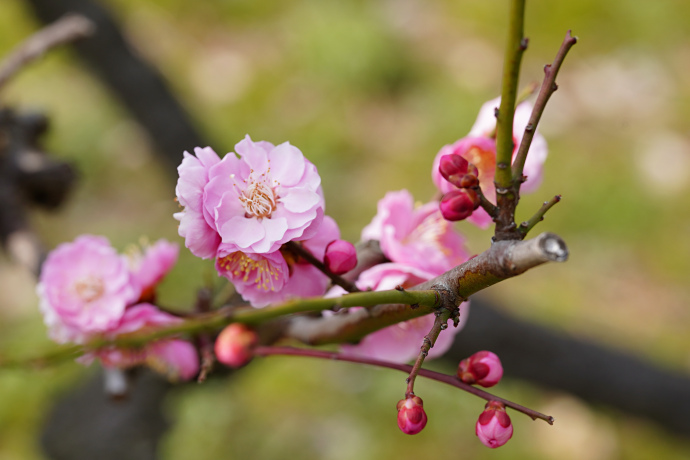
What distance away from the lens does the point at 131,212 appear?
2424mm

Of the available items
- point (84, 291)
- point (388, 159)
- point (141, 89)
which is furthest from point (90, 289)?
point (388, 159)

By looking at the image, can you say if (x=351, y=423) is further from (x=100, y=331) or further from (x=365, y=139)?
(x=100, y=331)

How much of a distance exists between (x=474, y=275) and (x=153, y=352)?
1.24ft

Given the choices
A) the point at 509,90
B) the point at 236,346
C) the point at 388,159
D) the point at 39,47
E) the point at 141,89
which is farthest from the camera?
the point at 388,159

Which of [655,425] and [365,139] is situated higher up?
[365,139]

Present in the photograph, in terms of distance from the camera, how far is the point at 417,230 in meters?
0.54

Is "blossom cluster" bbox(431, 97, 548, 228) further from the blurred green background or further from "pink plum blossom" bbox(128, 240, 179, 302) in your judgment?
the blurred green background

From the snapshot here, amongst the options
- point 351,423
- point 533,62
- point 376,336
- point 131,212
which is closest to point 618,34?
point 533,62

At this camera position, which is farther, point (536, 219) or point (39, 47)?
point (39, 47)

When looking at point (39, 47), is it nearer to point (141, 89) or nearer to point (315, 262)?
point (315, 262)

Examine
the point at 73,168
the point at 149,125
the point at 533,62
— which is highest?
the point at 533,62

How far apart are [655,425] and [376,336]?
1.16 m

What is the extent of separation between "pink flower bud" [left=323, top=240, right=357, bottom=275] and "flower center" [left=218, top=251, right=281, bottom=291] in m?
0.04

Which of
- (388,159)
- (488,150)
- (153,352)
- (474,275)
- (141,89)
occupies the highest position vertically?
(388,159)
